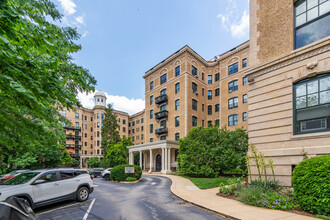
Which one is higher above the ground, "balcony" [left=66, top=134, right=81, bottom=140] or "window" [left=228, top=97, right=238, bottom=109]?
"window" [left=228, top=97, right=238, bottom=109]

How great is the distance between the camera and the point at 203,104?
3612 centimetres

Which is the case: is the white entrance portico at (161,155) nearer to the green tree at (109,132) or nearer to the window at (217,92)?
the green tree at (109,132)

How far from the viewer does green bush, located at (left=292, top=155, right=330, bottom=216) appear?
20.8 feet

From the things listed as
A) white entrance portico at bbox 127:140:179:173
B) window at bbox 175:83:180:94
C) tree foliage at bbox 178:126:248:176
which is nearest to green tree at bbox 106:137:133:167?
white entrance portico at bbox 127:140:179:173

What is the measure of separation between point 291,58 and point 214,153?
11.9m

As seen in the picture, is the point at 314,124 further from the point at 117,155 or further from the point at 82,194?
the point at 117,155

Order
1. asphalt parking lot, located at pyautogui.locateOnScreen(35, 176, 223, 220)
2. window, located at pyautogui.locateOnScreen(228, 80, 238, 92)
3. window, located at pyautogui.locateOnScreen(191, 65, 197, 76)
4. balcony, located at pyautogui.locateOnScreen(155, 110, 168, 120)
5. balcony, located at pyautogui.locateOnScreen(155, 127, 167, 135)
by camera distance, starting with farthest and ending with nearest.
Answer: balcony, located at pyautogui.locateOnScreen(155, 110, 168, 120)
balcony, located at pyautogui.locateOnScreen(155, 127, 167, 135)
window, located at pyautogui.locateOnScreen(191, 65, 197, 76)
window, located at pyautogui.locateOnScreen(228, 80, 238, 92)
asphalt parking lot, located at pyautogui.locateOnScreen(35, 176, 223, 220)

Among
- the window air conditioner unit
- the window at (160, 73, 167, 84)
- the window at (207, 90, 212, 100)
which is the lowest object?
the window air conditioner unit

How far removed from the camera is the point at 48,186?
329 inches

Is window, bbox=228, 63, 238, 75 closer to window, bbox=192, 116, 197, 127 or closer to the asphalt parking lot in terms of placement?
window, bbox=192, 116, 197, 127

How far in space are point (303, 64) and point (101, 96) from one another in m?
65.2

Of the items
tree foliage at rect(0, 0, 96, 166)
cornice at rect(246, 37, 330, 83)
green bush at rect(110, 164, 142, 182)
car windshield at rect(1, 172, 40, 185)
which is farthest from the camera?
green bush at rect(110, 164, 142, 182)

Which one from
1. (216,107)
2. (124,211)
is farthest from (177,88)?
(124,211)

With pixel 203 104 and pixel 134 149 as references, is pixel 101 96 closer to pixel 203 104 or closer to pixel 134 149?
pixel 134 149
